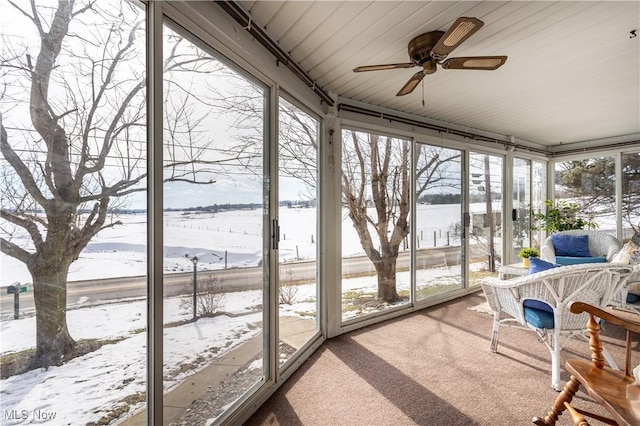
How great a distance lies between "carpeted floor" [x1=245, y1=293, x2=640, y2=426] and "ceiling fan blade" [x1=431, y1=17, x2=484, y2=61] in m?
2.18

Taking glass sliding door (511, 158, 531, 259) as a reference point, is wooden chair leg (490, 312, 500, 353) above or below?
below

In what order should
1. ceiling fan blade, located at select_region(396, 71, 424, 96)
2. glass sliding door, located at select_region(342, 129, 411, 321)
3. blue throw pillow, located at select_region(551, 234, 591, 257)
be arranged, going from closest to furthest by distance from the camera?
ceiling fan blade, located at select_region(396, 71, 424, 96), glass sliding door, located at select_region(342, 129, 411, 321), blue throw pillow, located at select_region(551, 234, 591, 257)

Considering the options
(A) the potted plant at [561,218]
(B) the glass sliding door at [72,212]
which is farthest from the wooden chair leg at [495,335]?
(A) the potted plant at [561,218]

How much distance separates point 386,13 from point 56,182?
184cm

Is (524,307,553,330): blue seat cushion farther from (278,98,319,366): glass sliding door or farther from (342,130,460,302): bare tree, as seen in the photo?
(278,98,319,366): glass sliding door

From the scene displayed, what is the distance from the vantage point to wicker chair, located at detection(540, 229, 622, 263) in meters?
3.76

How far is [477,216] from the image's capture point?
448 cm

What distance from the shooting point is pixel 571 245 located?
402 centimetres

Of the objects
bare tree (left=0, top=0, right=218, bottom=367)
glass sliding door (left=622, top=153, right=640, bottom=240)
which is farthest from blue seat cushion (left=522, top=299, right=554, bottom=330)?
glass sliding door (left=622, top=153, right=640, bottom=240)

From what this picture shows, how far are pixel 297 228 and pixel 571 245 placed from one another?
3.96m

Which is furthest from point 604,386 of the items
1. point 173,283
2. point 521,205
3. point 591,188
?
point 591,188

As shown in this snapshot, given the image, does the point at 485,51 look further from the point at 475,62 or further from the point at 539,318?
the point at 539,318

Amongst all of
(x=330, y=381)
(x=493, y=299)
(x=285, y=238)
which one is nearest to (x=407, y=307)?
(x=493, y=299)

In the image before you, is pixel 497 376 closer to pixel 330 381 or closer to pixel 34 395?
pixel 330 381
